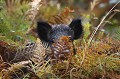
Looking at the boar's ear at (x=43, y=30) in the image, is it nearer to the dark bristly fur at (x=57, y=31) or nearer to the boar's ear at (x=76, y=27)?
the dark bristly fur at (x=57, y=31)

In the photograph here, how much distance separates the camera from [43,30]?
190 inches

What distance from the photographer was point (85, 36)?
5406mm

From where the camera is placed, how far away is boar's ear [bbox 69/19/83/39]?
15.7ft

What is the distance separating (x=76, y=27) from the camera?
4.81m

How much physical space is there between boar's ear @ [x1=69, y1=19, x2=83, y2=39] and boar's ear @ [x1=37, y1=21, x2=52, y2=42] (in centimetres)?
25

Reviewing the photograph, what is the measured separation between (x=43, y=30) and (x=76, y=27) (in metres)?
0.35

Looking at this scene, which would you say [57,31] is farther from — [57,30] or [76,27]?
[76,27]

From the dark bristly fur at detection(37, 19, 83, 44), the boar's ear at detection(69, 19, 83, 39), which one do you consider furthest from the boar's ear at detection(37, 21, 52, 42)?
the boar's ear at detection(69, 19, 83, 39)

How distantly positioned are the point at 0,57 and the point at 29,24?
1.55 m

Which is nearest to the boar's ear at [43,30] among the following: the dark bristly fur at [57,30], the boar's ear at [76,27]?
the dark bristly fur at [57,30]

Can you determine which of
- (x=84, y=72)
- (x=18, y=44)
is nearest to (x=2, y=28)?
(x=18, y=44)

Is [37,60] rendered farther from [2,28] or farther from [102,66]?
[2,28]

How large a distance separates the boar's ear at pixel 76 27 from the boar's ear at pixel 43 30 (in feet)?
0.81

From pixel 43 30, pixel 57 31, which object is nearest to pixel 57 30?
pixel 57 31
